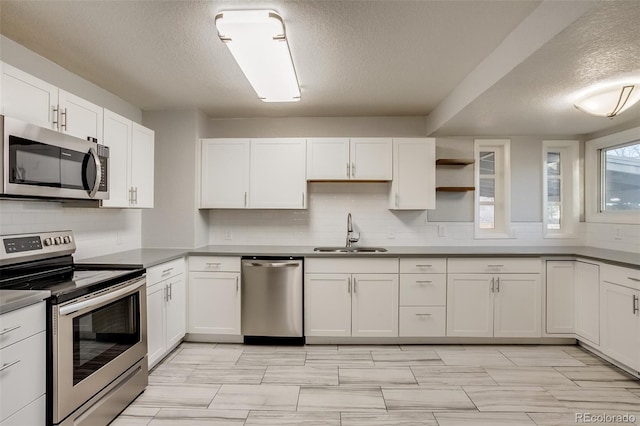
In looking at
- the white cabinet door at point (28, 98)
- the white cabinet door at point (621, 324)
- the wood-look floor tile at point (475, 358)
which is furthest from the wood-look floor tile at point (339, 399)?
the white cabinet door at point (28, 98)

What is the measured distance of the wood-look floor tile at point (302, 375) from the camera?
2.62 meters

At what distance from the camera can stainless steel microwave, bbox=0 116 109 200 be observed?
5.70 feet

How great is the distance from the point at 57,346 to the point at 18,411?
283 millimetres

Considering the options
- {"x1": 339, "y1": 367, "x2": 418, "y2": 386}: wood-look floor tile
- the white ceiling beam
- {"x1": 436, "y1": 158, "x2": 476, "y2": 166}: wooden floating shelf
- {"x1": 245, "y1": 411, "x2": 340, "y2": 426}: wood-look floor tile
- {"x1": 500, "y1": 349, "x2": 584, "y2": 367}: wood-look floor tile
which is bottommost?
{"x1": 245, "y1": 411, "x2": 340, "y2": 426}: wood-look floor tile

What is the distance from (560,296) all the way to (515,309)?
458mm

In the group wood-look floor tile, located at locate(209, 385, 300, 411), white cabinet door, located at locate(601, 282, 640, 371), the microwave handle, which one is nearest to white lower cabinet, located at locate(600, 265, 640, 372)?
white cabinet door, located at locate(601, 282, 640, 371)

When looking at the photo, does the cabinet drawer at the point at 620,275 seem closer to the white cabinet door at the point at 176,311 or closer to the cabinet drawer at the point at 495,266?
the cabinet drawer at the point at 495,266

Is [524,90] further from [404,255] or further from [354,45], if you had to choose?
[404,255]

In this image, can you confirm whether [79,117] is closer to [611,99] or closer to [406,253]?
[406,253]

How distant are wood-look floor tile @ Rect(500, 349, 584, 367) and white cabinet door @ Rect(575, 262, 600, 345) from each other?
0.90 feet

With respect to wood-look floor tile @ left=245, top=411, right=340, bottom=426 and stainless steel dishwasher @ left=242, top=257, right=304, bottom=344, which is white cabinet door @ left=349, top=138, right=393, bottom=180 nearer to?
stainless steel dishwasher @ left=242, top=257, right=304, bottom=344

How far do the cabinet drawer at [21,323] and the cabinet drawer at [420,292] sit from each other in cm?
270

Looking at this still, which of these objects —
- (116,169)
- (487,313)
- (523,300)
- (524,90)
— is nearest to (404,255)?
(487,313)

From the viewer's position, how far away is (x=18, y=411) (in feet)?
4.98
